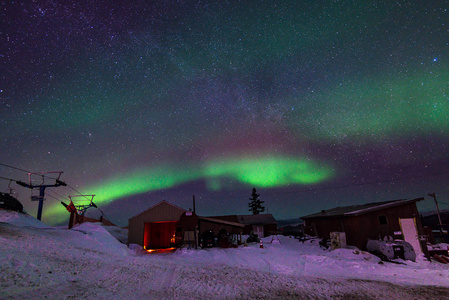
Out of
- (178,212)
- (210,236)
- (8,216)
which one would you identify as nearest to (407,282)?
(210,236)

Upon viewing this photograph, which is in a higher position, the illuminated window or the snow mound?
the snow mound

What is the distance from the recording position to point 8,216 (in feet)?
60.1

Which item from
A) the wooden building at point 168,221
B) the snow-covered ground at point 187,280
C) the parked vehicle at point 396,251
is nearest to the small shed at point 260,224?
the wooden building at point 168,221

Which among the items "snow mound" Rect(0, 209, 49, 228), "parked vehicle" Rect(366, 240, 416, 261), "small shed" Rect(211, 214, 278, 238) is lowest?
"parked vehicle" Rect(366, 240, 416, 261)

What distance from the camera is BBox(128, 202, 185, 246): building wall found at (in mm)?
28766

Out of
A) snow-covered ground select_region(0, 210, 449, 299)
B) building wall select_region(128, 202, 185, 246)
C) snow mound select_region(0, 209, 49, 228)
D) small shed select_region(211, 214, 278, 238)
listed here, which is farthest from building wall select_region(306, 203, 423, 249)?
small shed select_region(211, 214, 278, 238)

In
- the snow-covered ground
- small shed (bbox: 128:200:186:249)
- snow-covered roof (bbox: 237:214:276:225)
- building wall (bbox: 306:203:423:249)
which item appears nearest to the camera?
the snow-covered ground

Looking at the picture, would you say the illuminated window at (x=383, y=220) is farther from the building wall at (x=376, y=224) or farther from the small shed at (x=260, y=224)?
the small shed at (x=260, y=224)

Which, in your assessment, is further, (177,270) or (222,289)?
(177,270)

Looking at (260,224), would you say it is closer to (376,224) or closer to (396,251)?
(376,224)

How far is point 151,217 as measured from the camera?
1150 inches

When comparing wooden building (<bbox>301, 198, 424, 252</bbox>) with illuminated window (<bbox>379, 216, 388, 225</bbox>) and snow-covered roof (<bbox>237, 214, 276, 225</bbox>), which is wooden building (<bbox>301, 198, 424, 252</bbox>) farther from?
snow-covered roof (<bbox>237, 214, 276, 225</bbox>)

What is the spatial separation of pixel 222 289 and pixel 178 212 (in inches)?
845

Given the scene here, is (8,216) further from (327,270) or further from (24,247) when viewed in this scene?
(327,270)
